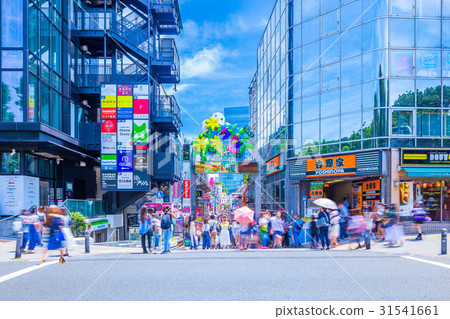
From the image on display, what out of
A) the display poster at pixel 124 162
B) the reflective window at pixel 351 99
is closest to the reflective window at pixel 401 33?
the reflective window at pixel 351 99

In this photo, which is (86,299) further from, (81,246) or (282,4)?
(282,4)

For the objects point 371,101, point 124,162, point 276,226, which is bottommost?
point 276,226

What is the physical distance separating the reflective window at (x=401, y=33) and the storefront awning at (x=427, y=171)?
6746 mm

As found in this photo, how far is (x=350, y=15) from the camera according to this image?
22812mm

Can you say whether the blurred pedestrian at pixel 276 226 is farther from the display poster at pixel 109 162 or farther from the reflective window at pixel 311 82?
the display poster at pixel 109 162

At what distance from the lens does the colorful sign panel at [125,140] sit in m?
24.9

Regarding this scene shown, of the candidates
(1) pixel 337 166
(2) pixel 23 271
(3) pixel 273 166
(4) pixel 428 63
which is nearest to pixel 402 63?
(4) pixel 428 63

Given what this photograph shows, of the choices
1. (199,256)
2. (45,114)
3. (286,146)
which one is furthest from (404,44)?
(45,114)

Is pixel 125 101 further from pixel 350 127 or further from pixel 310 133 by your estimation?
pixel 350 127

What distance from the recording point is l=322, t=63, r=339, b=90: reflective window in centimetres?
2355

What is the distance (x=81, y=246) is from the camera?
16.0m

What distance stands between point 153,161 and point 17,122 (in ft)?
30.6

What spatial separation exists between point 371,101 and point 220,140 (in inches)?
388

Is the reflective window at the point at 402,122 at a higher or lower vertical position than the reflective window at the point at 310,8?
lower
